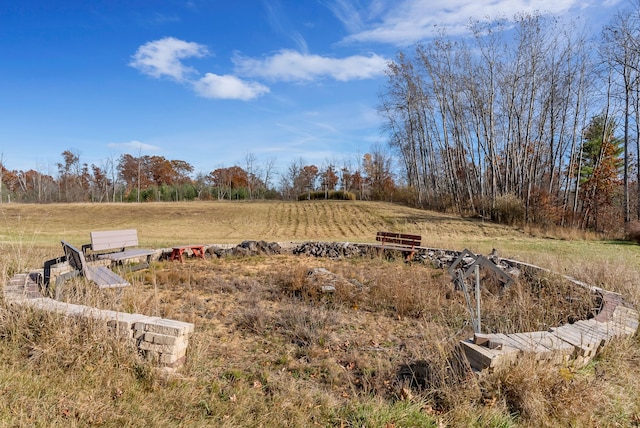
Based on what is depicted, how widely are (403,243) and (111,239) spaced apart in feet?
23.7

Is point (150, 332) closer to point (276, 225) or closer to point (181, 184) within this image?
point (276, 225)

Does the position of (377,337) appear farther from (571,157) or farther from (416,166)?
(416,166)

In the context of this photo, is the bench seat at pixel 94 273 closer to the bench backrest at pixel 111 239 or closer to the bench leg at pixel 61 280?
the bench leg at pixel 61 280

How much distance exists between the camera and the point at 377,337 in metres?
4.43

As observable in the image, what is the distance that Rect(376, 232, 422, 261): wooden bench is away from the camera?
31.7 ft

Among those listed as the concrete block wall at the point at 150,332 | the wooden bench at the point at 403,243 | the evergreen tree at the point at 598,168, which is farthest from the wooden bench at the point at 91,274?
the evergreen tree at the point at 598,168

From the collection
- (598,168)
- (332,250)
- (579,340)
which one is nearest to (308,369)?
(579,340)

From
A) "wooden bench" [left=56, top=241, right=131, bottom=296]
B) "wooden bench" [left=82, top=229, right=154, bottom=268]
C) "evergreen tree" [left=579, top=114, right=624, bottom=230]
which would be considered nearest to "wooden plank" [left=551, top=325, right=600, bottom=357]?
"wooden bench" [left=56, top=241, right=131, bottom=296]

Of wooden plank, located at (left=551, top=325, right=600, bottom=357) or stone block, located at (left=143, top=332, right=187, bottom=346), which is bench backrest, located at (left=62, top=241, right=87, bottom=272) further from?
wooden plank, located at (left=551, top=325, right=600, bottom=357)

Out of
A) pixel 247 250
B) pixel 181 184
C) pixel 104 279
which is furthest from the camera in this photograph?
pixel 181 184

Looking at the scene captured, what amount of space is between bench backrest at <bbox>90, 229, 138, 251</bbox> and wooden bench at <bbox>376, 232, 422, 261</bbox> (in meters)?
6.32

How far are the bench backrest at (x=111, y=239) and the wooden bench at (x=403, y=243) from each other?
6318mm

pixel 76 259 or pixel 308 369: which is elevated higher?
A: pixel 76 259

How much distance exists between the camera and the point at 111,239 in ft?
27.6
